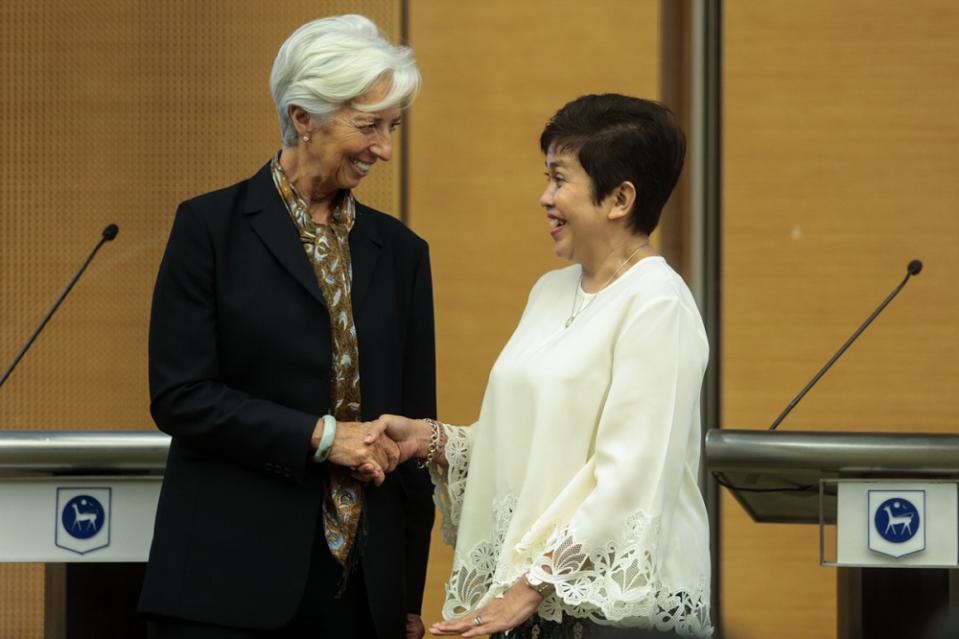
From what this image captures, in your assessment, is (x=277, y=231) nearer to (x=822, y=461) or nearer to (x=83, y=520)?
(x=83, y=520)

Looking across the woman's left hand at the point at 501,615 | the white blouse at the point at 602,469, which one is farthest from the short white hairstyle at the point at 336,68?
the woman's left hand at the point at 501,615

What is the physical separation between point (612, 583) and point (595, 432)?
242 mm

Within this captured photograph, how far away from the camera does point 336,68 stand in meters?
2.49

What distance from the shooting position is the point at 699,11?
473 centimetres

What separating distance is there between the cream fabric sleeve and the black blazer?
35 centimetres

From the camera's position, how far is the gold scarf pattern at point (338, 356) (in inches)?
97.9

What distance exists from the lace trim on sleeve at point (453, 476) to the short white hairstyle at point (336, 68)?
59 centimetres

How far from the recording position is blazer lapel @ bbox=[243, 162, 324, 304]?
2461 mm

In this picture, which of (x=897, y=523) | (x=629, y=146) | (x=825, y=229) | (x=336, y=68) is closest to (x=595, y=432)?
(x=629, y=146)

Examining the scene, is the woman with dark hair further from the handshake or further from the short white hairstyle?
the short white hairstyle

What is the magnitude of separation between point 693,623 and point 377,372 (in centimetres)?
65

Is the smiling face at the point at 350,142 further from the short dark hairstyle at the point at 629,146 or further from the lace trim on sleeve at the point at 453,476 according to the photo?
the lace trim on sleeve at the point at 453,476

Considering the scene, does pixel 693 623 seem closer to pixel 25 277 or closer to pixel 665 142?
pixel 665 142

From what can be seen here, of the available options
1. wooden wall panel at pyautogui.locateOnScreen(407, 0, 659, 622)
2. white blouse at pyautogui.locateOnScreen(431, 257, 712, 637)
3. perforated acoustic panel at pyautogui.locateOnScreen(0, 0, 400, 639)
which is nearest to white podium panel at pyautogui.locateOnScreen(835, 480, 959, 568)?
white blouse at pyautogui.locateOnScreen(431, 257, 712, 637)
